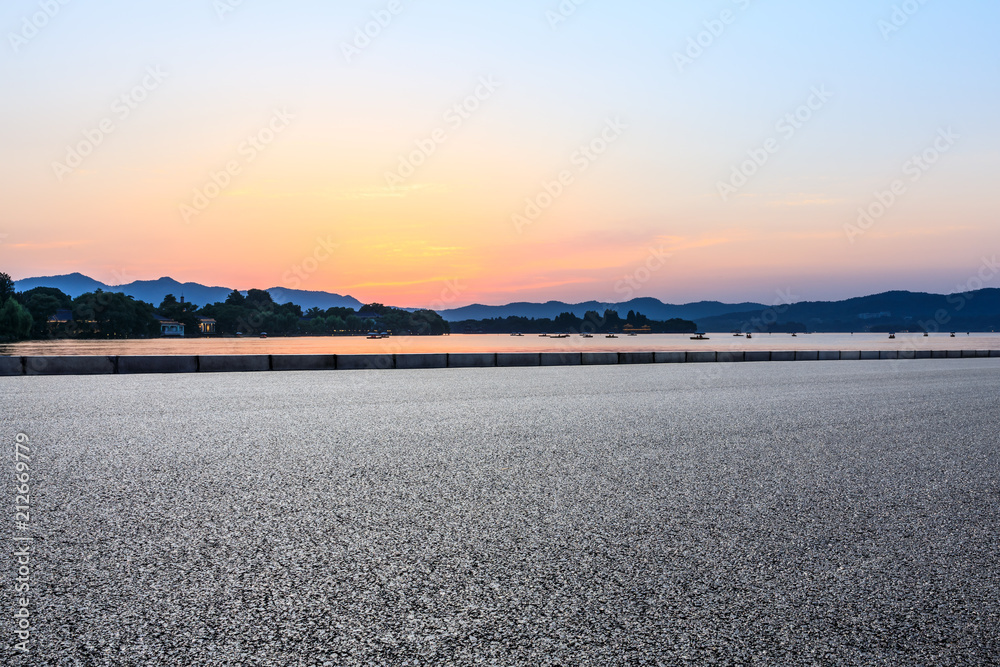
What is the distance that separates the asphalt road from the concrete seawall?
9.97m

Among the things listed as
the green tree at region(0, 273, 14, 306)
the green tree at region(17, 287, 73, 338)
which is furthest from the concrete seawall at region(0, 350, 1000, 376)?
the green tree at region(17, 287, 73, 338)

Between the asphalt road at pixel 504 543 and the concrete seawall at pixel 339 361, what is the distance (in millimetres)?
9972

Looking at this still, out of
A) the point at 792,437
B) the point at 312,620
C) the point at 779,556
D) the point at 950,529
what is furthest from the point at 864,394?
the point at 312,620

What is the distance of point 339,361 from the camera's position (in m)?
23.0

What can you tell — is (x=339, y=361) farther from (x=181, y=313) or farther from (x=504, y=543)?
(x=181, y=313)

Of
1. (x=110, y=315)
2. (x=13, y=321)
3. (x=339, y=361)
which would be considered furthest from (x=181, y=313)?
(x=339, y=361)

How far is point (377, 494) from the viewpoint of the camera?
5.94 m

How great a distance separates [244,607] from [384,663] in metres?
0.91

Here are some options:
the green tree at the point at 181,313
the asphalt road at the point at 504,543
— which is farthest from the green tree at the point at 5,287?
the asphalt road at the point at 504,543

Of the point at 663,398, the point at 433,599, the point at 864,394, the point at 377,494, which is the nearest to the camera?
the point at 433,599

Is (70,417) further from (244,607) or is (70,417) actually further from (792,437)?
(792,437)

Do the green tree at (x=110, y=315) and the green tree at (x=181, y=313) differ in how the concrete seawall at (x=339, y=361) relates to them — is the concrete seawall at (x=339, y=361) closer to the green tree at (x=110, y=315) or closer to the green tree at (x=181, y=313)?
the green tree at (x=110, y=315)

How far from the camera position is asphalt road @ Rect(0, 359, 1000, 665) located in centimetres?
323

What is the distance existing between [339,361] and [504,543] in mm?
19029
